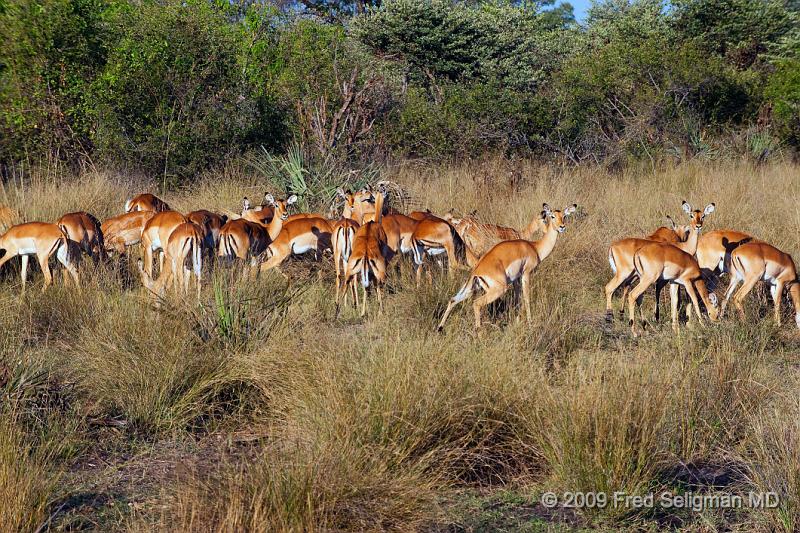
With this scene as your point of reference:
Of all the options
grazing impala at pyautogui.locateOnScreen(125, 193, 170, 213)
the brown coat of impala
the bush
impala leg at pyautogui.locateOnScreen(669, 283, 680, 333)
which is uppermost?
the bush

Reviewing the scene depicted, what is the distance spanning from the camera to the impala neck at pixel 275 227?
34.3 feet

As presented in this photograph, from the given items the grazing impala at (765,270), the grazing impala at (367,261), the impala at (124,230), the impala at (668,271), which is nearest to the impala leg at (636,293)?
the impala at (668,271)

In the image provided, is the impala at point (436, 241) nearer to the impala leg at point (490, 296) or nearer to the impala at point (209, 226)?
the impala leg at point (490, 296)


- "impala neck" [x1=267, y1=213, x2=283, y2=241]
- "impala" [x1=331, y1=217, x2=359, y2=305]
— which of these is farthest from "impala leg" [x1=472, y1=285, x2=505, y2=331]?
"impala neck" [x1=267, y1=213, x2=283, y2=241]

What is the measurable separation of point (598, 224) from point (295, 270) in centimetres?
398

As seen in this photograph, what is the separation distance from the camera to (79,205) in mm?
11844

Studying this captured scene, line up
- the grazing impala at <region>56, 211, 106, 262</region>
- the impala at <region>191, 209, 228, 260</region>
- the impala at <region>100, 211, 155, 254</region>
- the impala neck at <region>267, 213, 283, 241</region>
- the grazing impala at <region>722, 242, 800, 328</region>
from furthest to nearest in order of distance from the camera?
the impala neck at <region>267, 213, 283, 241</region> < the impala at <region>100, 211, 155, 254</region> < the impala at <region>191, 209, 228, 260</region> < the grazing impala at <region>56, 211, 106, 262</region> < the grazing impala at <region>722, 242, 800, 328</region>

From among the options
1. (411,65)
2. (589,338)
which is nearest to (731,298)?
(589,338)

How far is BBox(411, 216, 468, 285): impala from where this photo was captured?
30.9 ft

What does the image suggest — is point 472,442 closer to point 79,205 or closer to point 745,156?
point 79,205

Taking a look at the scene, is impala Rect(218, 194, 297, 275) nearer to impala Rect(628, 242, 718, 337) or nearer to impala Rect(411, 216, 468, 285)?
impala Rect(411, 216, 468, 285)

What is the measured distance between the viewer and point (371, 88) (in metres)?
14.3

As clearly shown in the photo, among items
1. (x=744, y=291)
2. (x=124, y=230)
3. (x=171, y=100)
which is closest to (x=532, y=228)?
(x=744, y=291)

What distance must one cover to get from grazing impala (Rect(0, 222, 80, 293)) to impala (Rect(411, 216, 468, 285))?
3.44m
